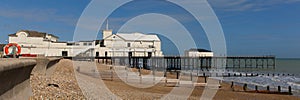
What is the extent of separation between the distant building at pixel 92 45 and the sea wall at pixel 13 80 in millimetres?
54019

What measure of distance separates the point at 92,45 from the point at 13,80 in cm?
6084

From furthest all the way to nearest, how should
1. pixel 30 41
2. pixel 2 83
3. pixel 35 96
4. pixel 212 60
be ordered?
pixel 212 60
pixel 30 41
pixel 35 96
pixel 2 83

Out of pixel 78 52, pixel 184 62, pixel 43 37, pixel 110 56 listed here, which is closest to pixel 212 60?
pixel 184 62

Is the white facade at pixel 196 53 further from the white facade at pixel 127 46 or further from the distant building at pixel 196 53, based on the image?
the white facade at pixel 127 46

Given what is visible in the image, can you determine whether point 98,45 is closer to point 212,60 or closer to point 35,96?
point 212,60

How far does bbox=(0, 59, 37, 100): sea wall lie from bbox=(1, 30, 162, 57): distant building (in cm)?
5402

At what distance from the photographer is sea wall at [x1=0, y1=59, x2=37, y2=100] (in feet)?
12.8

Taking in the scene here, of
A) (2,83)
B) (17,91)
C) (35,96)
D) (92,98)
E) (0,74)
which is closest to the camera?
(0,74)

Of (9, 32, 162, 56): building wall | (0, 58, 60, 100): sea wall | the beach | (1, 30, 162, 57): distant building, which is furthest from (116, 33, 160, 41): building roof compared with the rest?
(0, 58, 60, 100): sea wall

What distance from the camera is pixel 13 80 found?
4.73m

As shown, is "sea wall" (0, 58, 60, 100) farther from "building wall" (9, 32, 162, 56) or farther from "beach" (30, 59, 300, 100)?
"building wall" (9, 32, 162, 56)

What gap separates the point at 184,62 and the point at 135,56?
1018 centimetres

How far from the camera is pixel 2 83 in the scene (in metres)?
3.95

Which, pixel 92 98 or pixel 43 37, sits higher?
pixel 43 37
